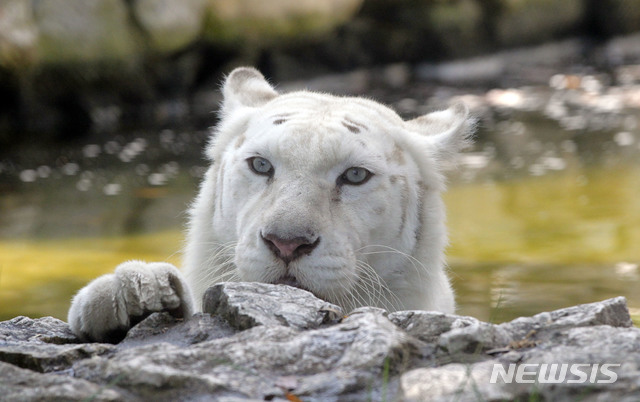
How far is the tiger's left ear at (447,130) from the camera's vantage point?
13.3 feet

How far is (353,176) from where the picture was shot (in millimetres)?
3590

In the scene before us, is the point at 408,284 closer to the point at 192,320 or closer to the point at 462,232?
the point at 192,320

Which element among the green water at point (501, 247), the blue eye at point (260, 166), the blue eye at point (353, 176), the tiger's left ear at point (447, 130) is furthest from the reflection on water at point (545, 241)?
the blue eye at point (260, 166)

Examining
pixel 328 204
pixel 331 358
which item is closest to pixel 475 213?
pixel 328 204

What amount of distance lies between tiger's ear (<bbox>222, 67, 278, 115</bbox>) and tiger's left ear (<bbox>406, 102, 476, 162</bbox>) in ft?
2.41

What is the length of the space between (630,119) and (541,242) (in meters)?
5.62

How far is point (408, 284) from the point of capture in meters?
3.78

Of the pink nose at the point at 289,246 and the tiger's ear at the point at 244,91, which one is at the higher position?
the tiger's ear at the point at 244,91

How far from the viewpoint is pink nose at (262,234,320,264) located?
322cm

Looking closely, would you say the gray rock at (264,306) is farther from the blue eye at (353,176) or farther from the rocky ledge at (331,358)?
the blue eye at (353,176)

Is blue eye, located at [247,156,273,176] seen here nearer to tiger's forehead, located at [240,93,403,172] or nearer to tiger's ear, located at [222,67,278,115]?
tiger's forehead, located at [240,93,403,172]

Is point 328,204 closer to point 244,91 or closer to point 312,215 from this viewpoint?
point 312,215

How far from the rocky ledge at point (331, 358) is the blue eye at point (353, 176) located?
90cm

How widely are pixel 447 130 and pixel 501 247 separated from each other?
9.53 ft
